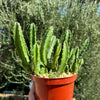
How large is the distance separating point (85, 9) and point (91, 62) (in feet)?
2.95

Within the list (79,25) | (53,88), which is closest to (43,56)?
(53,88)

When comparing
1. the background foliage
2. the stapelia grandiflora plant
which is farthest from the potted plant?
the background foliage

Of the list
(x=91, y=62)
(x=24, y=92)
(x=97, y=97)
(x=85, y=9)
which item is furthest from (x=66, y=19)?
(x=24, y=92)

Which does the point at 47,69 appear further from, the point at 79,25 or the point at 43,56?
the point at 79,25

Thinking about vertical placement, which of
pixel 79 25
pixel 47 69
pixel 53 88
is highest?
pixel 79 25

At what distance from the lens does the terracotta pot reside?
0.79 m

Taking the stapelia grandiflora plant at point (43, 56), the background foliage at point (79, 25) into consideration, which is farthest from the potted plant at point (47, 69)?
the background foliage at point (79, 25)

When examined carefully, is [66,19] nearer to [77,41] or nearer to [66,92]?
[77,41]

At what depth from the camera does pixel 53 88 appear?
816 mm

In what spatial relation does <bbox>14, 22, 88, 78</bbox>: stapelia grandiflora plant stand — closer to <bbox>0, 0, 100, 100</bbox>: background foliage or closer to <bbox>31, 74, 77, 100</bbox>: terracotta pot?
<bbox>31, 74, 77, 100</bbox>: terracotta pot

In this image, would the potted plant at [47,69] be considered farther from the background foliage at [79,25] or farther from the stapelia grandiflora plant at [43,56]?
the background foliage at [79,25]

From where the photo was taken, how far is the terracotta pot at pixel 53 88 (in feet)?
2.58

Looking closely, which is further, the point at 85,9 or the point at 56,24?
the point at 56,24

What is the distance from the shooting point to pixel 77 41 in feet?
6.64
